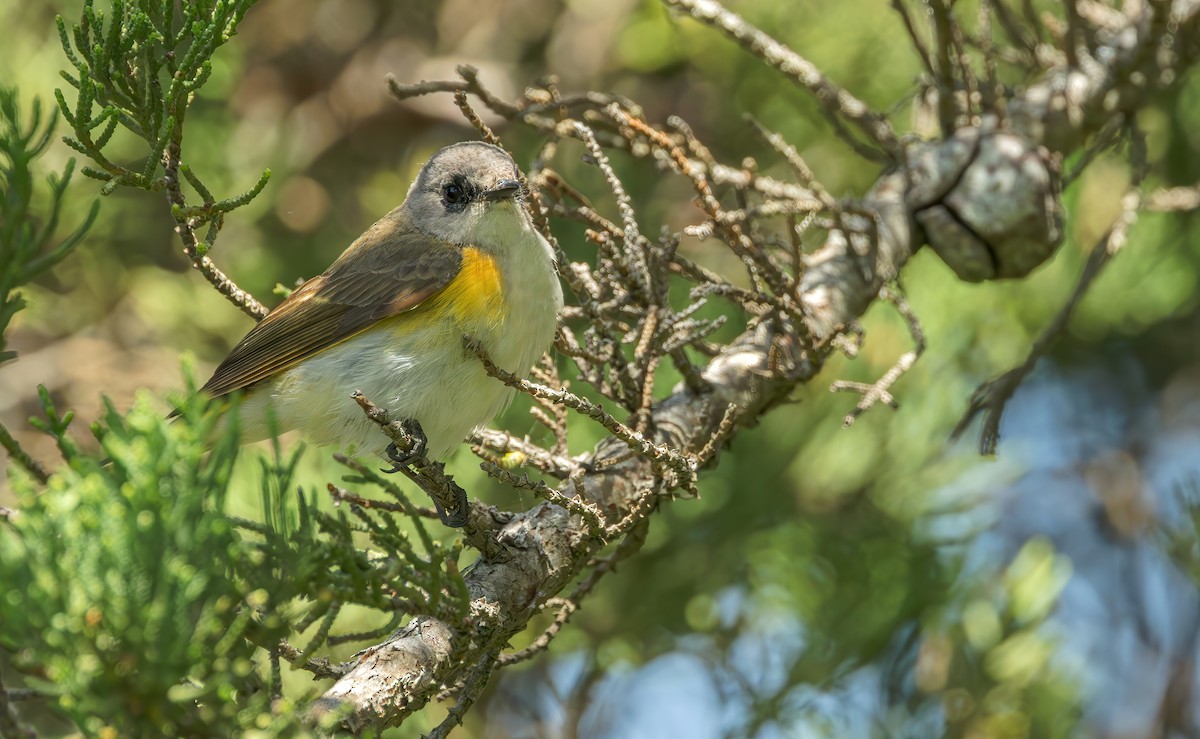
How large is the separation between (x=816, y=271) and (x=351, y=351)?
1357 millimetres

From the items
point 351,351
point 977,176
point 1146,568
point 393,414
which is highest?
point 977,176

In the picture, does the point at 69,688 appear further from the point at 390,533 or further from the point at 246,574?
the point at 390,533

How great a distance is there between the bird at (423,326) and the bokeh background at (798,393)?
1.92ft

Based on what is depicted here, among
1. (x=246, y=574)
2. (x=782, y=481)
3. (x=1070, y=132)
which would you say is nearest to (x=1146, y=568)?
(x=782, y=481)

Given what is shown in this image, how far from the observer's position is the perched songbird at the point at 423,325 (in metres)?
2.95

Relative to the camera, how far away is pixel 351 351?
318cm

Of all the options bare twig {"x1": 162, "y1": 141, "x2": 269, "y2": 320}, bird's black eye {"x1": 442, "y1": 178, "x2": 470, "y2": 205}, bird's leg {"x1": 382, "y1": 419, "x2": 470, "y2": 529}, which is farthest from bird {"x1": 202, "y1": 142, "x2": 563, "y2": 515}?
bare twig {"x1": 162, "y1": 141, "x2": 269, "y2": 320}

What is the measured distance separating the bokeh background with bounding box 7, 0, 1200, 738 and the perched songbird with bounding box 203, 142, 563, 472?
1.92 ft

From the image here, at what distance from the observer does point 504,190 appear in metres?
3.27

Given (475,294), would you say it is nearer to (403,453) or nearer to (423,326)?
(423,326)

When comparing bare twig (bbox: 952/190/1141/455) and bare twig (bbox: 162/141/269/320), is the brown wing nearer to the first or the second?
bare twig (bbox: 162/141/269/320)

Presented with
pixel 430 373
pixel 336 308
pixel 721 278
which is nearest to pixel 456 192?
pixel 336 308

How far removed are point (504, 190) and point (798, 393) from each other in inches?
56.3

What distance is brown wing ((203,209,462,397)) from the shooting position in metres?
3.21
